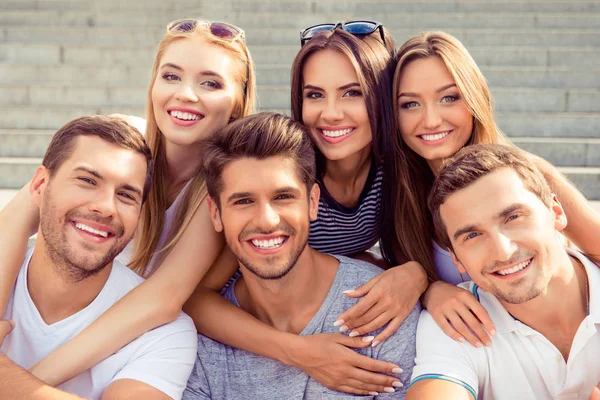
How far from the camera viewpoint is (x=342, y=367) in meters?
2.56

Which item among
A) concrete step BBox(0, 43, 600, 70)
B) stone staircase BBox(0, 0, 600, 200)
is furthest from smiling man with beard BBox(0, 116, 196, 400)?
concrete step BBox(0, 43, 600, 70)

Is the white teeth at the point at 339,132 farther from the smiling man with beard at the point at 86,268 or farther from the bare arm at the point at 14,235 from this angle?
the bare arm at the point at 14,235

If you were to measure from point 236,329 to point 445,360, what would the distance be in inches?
32.0

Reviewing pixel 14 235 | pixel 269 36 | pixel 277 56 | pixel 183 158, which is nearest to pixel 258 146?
pixel 183 158

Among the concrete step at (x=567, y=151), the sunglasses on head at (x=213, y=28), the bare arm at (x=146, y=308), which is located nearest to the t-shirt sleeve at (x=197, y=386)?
the bare arm at (x=146, y=308)

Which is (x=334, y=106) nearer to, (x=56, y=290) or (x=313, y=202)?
(x=313, y=202)

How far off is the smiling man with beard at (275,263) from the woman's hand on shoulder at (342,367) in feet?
0.06

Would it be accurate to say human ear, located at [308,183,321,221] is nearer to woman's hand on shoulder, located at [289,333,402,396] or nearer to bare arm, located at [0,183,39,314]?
woman's hand on shoulder, located at [289,333,402,396]

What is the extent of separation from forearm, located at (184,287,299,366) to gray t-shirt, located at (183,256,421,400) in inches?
2.7

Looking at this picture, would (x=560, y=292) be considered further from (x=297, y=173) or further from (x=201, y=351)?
(x=201, y=351)

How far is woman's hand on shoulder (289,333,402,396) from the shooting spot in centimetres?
255

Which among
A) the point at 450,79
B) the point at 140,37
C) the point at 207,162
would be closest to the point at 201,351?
the point at 207,162

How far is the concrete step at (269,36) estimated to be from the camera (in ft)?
22.7

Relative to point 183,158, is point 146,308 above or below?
below
